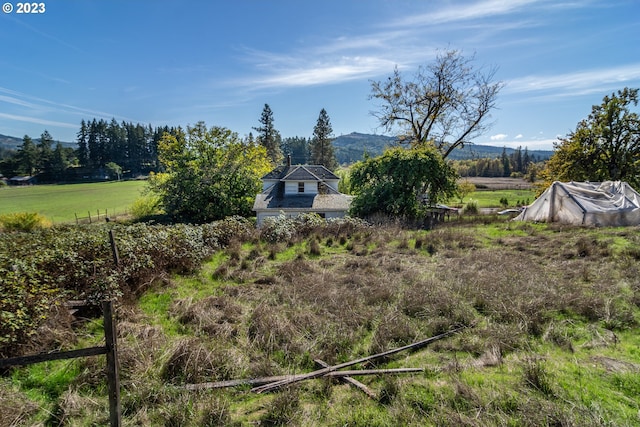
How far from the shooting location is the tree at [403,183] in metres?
18.4

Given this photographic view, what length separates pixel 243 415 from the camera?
3.57 metres

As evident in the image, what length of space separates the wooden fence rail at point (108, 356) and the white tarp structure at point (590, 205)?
1983cm

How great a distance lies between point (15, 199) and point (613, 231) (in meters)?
60.2

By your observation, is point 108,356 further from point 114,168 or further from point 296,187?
point 114,168

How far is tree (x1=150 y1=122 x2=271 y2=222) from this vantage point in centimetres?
2414

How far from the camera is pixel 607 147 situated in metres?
24.0

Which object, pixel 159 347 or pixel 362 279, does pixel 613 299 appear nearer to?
pixel 362 279

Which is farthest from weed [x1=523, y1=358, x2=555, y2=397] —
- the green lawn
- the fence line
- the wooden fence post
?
the green lawn

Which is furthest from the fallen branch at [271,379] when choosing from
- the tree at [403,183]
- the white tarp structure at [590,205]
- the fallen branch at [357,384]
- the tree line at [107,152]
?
the tree line at [107,152]

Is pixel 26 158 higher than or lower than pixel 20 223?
higher

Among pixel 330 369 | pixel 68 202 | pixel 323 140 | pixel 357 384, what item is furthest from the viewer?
pixel 323 140

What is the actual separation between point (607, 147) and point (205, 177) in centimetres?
3231

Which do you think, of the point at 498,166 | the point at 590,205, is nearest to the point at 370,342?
the point at 590,205

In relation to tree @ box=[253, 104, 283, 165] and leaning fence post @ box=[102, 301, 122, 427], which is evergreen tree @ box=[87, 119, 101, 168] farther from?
leaning fence post @ box=[102, 301, 122, 427]
